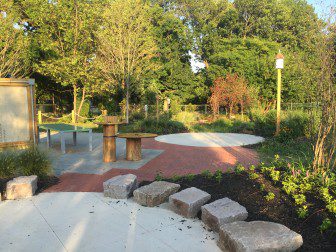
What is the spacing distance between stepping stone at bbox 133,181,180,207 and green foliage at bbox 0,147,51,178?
6.81ft

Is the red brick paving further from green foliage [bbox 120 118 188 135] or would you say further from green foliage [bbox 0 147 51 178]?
green foliage [bbox 120 118 188 135]

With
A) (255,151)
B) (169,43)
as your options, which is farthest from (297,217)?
(169,43)

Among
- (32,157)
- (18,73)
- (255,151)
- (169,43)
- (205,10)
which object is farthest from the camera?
(205,10)

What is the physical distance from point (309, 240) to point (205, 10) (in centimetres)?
3788

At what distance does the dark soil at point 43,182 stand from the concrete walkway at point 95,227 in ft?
1.40

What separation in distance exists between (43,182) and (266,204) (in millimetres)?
3955

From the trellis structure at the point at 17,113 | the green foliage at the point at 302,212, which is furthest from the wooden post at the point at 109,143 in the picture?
the green foliage at the point at 302,212

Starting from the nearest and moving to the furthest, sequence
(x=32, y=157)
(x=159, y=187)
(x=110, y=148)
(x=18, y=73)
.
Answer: (x=159, y=187) → (x=32, y=157) → (x=110, y=148) → (x=18, y=73)

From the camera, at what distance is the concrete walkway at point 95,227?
3242mm

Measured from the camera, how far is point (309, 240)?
312 centimetres

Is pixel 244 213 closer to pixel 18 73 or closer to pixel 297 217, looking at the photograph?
pixel 297 217

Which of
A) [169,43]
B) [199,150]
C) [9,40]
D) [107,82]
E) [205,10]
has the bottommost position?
[199,150]

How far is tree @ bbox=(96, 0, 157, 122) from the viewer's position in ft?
64.0

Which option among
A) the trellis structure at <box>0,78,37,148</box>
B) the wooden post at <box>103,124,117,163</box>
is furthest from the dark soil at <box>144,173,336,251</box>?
the trellis structure at <box>0,78,37,148</box>
